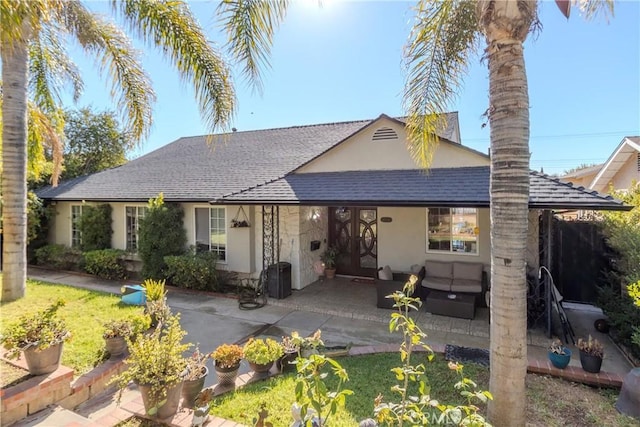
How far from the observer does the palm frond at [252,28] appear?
564 cm

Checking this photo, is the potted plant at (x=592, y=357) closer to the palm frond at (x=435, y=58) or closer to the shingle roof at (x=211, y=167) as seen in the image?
the palm frond at (x=435, y=58)

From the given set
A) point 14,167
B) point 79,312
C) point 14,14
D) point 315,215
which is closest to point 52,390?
point 79,312

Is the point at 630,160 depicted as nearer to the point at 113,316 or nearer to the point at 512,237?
the point at 512,237

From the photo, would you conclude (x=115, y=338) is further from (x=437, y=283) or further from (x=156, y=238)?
(x=437, y=283)

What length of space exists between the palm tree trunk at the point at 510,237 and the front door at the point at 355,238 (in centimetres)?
773

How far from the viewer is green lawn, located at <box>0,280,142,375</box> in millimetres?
5455

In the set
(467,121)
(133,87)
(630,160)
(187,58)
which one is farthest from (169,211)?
(630,160)

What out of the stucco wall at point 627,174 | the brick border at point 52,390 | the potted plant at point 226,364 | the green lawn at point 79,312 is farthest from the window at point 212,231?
the stucco wall at point 627,174

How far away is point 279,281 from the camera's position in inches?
384

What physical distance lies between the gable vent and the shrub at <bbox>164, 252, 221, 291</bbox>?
6.62 meters

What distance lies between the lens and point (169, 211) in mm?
11359

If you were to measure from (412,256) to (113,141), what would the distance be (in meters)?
24.7

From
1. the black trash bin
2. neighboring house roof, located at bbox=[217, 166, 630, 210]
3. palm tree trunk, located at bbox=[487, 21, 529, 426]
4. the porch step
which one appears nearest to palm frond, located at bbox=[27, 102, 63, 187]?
neighboring house roof, located at bbox=[217, 166, 630, 210]

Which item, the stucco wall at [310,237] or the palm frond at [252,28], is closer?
the palm frond at [252,28]
